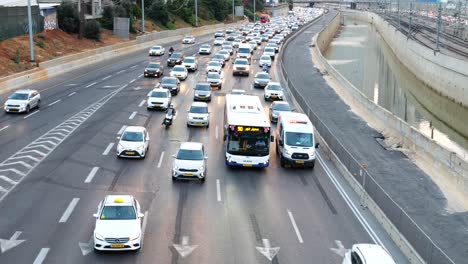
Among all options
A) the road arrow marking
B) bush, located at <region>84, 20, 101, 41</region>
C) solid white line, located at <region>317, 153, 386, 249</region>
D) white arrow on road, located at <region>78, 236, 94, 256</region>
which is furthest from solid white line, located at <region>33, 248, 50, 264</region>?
bush, located at <region>84, 20, 101, 41</region>

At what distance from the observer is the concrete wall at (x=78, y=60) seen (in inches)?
2157

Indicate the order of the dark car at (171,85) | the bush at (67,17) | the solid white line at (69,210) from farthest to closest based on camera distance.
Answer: the bush at (67,17) < the dark car at (171,85) < the solid white line at (69,210)

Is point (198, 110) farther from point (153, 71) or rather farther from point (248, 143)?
point (153, 71)

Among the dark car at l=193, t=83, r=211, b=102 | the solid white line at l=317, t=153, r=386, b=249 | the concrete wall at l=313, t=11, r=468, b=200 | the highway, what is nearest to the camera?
the highway

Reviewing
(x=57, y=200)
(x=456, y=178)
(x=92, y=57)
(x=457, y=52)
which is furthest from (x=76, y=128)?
(x=457, y=52)

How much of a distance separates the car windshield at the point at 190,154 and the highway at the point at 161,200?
1.26 meters

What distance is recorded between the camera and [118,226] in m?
20.5

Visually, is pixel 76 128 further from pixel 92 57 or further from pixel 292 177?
pixel 92 57

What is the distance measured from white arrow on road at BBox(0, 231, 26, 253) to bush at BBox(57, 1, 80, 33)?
69.8 metres

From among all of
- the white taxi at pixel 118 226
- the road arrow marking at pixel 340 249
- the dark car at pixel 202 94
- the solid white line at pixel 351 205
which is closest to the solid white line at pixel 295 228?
the road arrow marking at pixel 340 249

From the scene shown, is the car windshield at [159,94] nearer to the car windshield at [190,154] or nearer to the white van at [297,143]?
the white van at [297,143]

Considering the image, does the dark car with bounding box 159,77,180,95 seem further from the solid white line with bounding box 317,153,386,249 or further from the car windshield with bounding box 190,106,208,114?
the solid white line with bounding box 317,153,386,249

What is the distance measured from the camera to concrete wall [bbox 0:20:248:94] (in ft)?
180

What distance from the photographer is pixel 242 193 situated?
1102 inches
